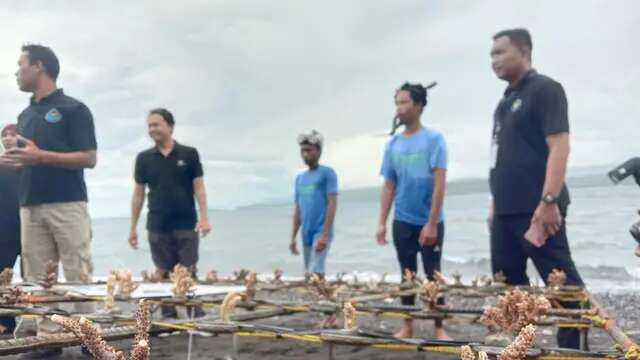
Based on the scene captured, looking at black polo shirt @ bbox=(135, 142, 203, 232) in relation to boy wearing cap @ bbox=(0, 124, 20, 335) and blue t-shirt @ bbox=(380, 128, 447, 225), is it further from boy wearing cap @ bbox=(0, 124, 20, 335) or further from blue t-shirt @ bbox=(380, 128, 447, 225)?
blue t-shirt @ bbox=(380, 128, 447, 225)

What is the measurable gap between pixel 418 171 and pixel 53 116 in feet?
8.61

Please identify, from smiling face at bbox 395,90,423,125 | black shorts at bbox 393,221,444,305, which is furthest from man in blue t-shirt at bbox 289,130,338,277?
smiling face at bbox 395,90,423,125

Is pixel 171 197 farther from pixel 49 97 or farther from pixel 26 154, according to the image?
pixel 26 154

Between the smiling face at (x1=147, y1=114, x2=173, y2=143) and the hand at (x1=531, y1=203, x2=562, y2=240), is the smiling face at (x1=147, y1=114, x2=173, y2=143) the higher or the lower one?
the higher one

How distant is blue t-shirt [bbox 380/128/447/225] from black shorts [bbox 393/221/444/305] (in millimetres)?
60

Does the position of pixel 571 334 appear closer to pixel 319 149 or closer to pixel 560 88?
pixel 560 88

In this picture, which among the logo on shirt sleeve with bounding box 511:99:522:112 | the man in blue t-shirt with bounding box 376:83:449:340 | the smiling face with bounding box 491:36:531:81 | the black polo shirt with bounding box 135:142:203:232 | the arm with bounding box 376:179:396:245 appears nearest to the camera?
the logo on shirt sleeve with bounding box 511:99:522:112

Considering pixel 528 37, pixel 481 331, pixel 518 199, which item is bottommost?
pixel 481 331

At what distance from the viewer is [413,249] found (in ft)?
15.8

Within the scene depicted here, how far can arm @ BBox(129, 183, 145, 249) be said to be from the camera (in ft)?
19.3


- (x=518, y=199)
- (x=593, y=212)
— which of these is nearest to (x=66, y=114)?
(x=518, y=199)

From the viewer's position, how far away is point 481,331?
5164 millimetres

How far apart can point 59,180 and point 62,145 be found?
0.24 m

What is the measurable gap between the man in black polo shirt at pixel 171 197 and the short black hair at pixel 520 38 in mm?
2954
